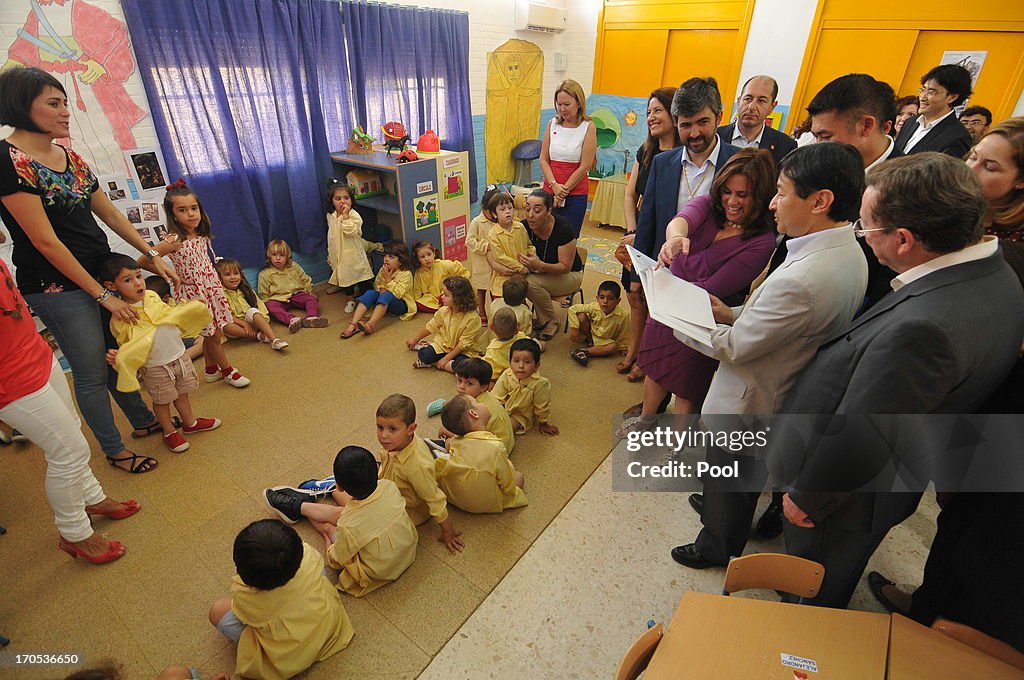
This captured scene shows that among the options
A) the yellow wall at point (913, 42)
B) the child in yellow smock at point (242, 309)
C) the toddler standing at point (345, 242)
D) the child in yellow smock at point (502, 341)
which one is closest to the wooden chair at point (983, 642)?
the child in yellow smock at point (502, 341)

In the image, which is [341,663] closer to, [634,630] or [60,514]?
[634,630]

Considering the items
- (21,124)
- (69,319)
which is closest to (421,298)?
(69,319)

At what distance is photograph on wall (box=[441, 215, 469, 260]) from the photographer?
4.85m

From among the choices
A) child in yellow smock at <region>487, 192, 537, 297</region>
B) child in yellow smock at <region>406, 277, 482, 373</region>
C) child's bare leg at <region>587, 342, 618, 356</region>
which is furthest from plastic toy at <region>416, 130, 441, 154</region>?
child's bare leg at <region>587, 342, 618, 356</region>

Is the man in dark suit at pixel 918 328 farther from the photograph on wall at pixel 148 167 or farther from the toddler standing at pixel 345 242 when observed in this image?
the photograph on wall at pixel 148 167

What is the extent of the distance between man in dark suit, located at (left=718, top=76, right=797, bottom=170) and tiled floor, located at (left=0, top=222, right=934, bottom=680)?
6.09ft

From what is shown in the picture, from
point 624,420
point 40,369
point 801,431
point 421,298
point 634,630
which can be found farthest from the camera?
point 421,298

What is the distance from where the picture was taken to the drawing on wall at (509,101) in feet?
18.6

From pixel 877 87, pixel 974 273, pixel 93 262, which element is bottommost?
pixel 93 262

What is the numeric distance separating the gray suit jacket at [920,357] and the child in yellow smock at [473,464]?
1.25 meters

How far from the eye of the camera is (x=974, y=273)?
3.80 ft

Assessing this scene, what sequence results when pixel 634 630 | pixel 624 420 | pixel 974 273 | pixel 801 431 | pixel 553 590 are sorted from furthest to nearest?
pixel 624 420, pixel 553 590, pixel 634 630, pixel 801 431, pixel 974 273

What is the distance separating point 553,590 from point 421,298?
2.85 meters

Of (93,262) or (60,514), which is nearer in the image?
(60,514)
